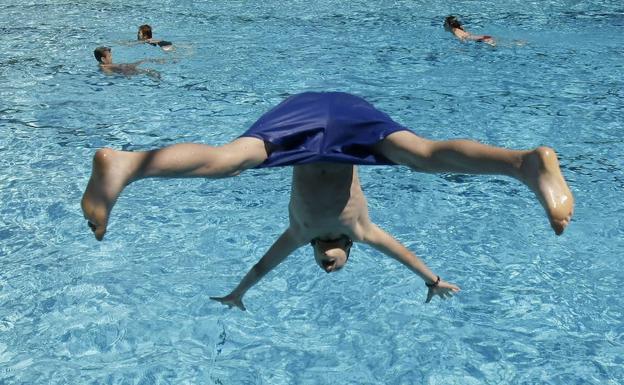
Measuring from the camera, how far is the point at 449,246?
532cm

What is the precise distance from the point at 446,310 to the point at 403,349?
51cm

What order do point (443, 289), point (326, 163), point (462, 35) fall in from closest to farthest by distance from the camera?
point (326, 163) < point (443, 289) < point (462, 35)

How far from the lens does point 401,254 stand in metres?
3.93

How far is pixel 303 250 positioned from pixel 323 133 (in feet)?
7.49

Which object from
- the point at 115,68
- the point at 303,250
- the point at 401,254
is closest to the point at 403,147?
the point at 401,254

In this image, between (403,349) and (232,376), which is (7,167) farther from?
(403,349)

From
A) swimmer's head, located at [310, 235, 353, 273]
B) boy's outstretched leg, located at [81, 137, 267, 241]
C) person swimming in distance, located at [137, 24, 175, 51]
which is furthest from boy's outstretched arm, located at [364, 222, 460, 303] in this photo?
person swimming in distance, located at [137, 24, 175, 51]

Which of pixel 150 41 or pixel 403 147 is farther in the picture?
pixel 150 41

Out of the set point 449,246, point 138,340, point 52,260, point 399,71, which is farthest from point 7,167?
point 399,71

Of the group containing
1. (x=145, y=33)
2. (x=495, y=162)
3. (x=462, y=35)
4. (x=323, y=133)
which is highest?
(x=495, y=162)

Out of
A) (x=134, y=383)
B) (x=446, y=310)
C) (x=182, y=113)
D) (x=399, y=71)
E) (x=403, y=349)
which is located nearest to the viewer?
(x=134, y=383)

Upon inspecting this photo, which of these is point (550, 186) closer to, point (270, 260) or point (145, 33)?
point (270, 260)

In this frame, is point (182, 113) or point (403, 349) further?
point (182, 113)

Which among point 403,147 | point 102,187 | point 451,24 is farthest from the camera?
point 451,24
